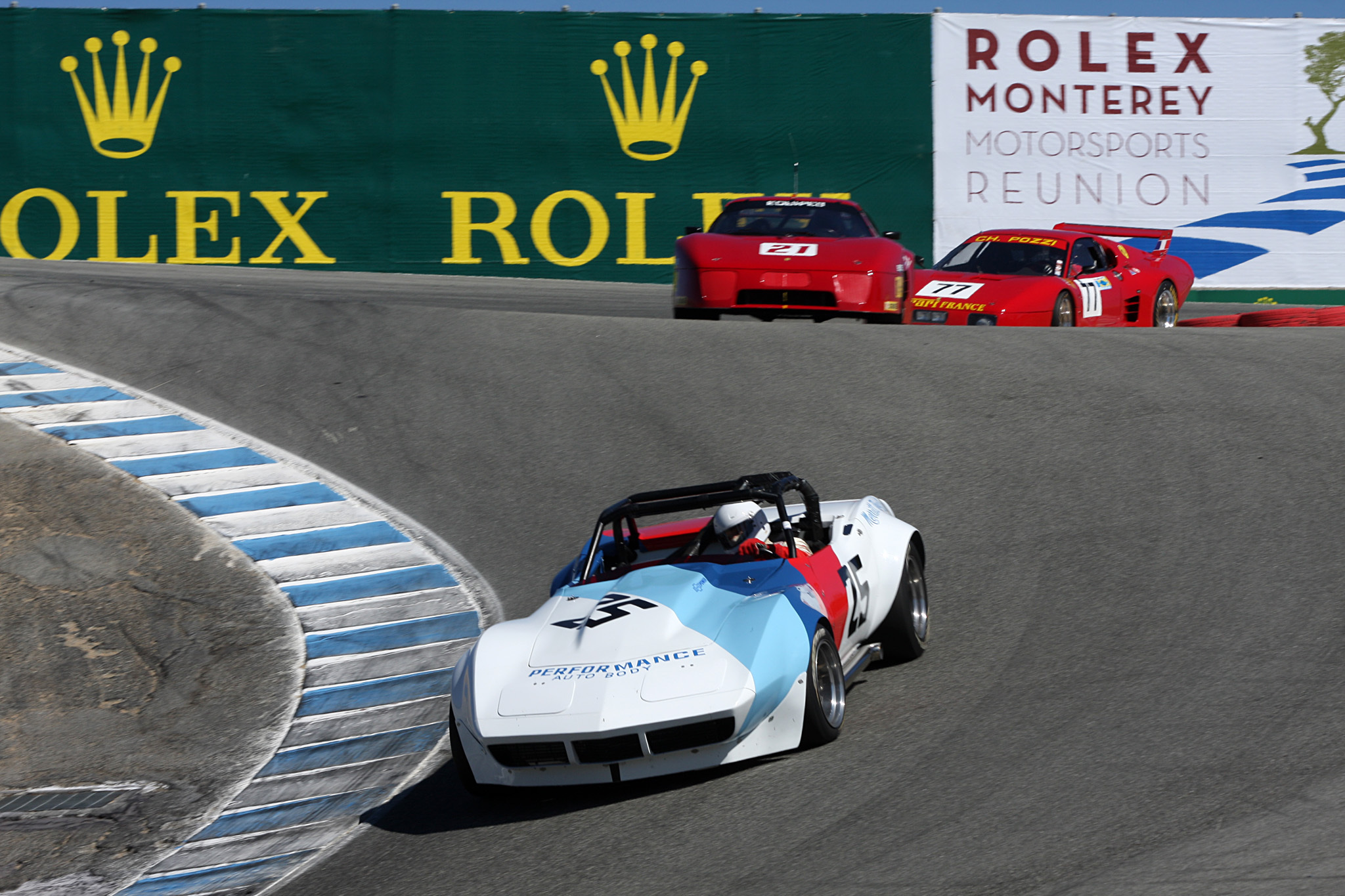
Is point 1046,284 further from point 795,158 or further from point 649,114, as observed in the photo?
point 649,114

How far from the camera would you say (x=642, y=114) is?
18984 mm

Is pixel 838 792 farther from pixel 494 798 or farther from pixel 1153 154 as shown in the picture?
pixel 1153 154

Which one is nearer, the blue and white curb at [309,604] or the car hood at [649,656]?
the car hood at [649,656]

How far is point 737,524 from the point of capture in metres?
5.87

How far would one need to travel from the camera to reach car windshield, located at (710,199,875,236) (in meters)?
12.0

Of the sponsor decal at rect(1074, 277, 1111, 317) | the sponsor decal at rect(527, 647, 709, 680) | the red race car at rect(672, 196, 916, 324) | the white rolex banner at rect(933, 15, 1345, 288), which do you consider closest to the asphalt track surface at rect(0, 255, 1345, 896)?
the red race car at rect(672, 196, 916, 324)

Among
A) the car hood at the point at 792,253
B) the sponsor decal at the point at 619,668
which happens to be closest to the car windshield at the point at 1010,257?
the car hood at the point at 792,253

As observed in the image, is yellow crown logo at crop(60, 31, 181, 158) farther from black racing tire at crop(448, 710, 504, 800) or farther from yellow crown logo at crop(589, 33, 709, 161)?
black racing tire at crop(448, 710, 504, 800)

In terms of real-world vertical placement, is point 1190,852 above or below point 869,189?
below

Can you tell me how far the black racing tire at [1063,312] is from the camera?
12.6 metres

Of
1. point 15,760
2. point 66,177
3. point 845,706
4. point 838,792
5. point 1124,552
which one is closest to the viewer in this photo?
point 838,792

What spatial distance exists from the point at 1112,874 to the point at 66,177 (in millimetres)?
17987

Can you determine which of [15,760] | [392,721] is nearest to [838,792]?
[392,721]

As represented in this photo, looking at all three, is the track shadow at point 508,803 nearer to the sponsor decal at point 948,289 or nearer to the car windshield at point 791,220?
the car windshield at point 791,220
